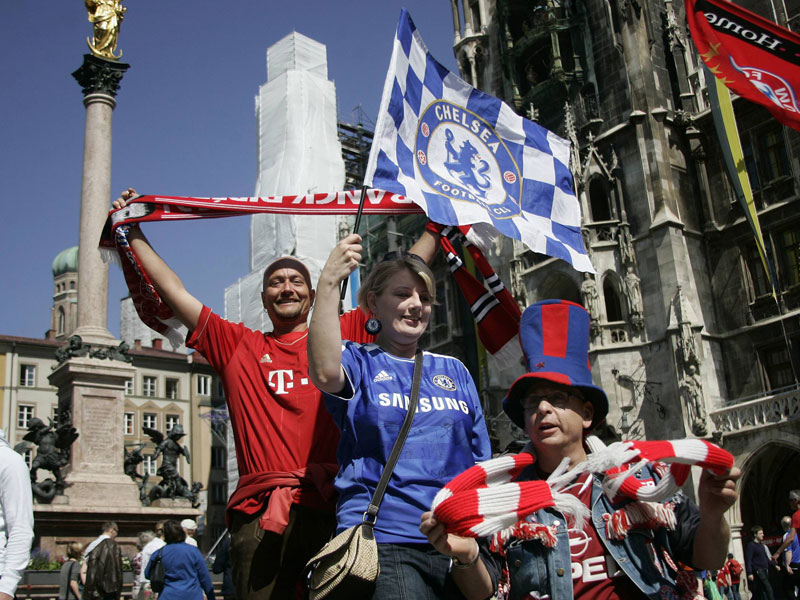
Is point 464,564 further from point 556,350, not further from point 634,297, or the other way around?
point 634,297

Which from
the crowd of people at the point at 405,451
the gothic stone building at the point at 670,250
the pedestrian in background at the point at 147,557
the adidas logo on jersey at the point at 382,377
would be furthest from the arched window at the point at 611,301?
the adidas logo on jersey at the point at 382,377

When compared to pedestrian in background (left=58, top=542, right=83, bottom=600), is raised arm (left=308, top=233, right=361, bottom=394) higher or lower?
higher

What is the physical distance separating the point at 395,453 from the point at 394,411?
9.1 inches

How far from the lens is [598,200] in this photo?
89.6 feet

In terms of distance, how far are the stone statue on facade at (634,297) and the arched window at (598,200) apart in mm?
2670

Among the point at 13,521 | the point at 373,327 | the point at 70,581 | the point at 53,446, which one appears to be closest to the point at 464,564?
the point at 373,327

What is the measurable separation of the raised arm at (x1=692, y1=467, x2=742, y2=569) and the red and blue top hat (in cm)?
66

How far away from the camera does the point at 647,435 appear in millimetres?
24125

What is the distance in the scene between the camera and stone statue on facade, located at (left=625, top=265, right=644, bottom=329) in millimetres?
25016

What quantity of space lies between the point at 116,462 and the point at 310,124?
1941 centimetres

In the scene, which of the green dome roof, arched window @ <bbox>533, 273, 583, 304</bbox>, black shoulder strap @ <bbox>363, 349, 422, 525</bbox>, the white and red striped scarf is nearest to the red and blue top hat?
black shoulder strap @ <bbox>363, 349, 422, 525</bbox>

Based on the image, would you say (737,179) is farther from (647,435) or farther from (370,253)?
(370,253)

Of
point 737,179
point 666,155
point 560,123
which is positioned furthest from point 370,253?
point 737,179

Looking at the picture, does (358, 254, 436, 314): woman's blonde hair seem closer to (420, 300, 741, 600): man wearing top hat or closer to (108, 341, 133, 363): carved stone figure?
(420, 300, 741, 600): man wearing top hat
